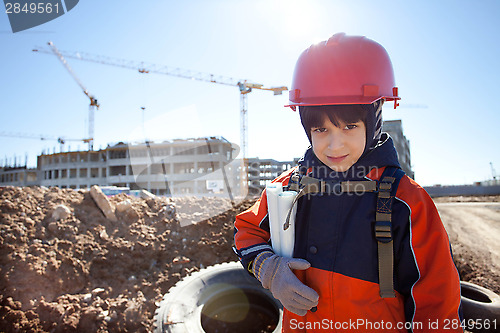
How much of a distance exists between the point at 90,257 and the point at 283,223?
16.6ft

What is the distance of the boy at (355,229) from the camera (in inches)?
48.6

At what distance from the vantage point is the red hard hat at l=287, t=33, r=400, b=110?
4.70 feet

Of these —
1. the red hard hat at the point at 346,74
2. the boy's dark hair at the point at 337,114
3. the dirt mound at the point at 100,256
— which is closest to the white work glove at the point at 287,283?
the boy's dark hair at the point at 337,114

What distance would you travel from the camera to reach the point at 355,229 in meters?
1.39

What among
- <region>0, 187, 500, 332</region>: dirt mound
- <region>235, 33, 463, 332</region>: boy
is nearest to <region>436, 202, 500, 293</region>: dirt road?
<region>0, 187, 500, 332</region>: dirt mound

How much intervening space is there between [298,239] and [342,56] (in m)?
1.07

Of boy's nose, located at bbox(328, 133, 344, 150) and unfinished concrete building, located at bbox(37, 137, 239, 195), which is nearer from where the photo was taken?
boy's nose, located at bbox(328, 133, 344, 150)

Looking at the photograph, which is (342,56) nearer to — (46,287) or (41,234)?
(46,287)

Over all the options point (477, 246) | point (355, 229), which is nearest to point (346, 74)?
point (355, 229)

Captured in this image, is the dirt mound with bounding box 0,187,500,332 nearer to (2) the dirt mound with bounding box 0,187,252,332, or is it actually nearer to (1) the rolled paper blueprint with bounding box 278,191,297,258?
(2) the dirt mound with bounding box 0,187,252,332

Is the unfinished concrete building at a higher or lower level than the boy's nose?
higher

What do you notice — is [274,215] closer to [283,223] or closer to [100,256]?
[283,223]

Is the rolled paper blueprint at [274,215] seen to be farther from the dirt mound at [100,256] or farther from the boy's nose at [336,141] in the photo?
the dirt mound at [100,256]

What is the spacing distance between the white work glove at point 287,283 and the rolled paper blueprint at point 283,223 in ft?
0.19
